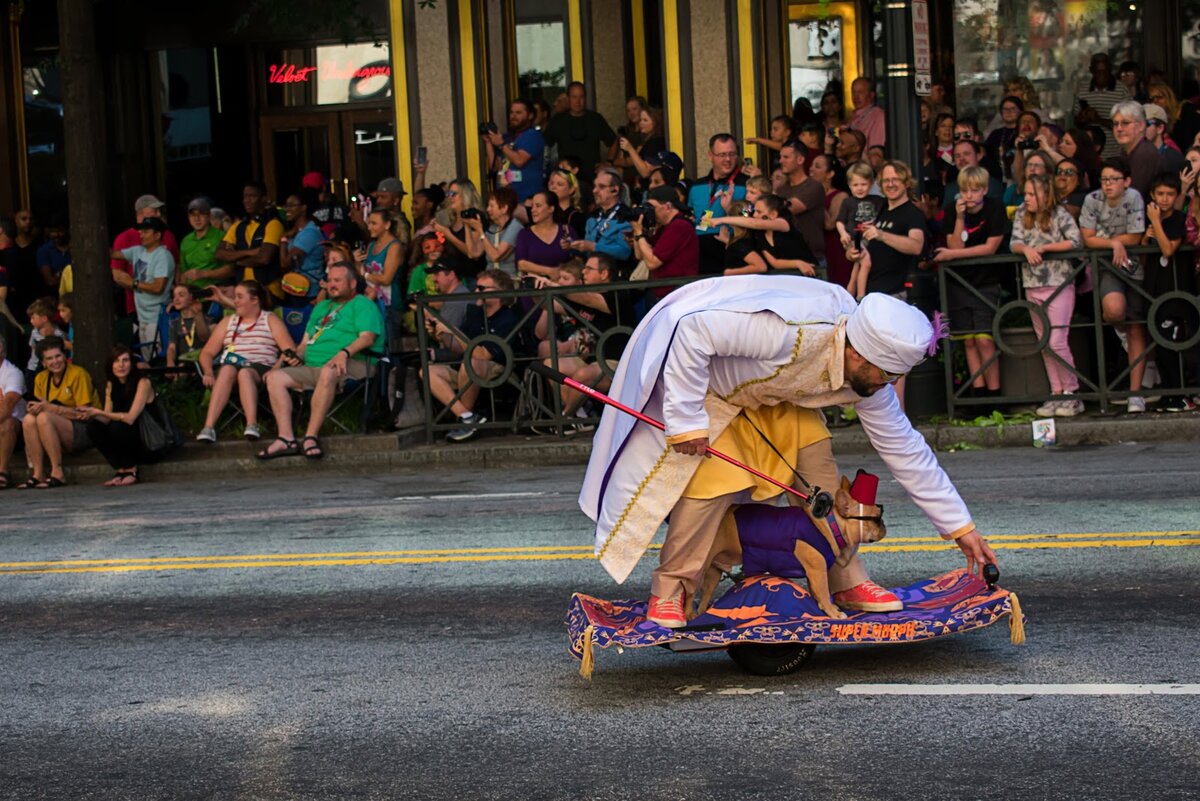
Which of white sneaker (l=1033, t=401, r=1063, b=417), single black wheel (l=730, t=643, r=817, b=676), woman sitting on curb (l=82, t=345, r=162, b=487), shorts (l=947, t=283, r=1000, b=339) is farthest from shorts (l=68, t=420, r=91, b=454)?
single black wheel (l=730, t=643, r=817, b=676)

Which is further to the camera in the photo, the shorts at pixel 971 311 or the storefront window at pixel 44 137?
the storefront window at pixel 44 137

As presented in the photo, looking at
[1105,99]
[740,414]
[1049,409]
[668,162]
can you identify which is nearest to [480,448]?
[668,162]

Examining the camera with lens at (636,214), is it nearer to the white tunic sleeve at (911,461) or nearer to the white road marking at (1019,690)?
the white tunic sleeve at (911,461)

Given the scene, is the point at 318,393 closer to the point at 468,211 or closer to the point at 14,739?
the point at 468,211

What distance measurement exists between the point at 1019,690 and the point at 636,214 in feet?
30.7

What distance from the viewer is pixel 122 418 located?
15.1 meters

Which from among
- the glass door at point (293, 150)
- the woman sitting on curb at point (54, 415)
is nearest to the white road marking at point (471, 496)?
the woman sitting on curb at point (54, 415)

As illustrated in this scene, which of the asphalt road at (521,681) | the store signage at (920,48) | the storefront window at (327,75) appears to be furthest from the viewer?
the storefront window at (327,75)

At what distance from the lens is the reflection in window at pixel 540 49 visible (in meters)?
21.1

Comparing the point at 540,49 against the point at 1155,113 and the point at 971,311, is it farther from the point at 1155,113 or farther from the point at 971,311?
the point at 971,311

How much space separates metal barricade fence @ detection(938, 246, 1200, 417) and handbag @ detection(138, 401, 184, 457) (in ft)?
21.5

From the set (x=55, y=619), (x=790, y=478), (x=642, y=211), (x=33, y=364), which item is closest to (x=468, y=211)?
(x=642, y=211)

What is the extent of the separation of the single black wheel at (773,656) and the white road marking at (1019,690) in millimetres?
236

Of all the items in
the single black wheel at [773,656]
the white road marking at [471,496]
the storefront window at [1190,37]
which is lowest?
the white road marking at [471,496]
